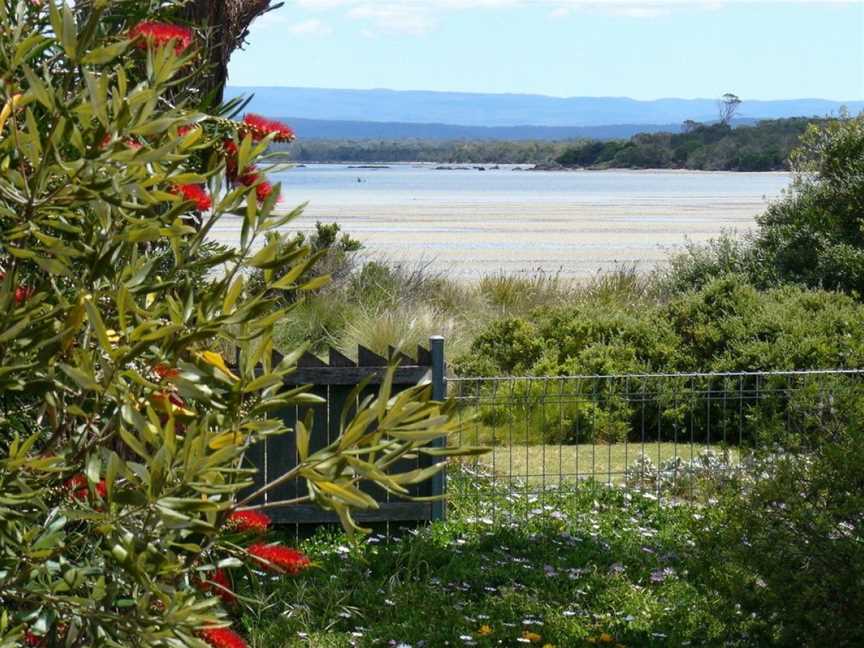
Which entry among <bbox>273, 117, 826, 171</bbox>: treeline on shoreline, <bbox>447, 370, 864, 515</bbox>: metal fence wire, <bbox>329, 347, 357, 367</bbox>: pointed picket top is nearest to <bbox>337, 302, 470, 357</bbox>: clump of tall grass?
<bbox>447, 370, 864, 515</bbox>: metal fence wire

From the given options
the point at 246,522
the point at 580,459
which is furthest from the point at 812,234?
the point at 246,522

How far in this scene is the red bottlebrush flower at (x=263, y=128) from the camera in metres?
4.05

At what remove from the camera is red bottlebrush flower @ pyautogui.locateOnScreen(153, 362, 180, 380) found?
93.8 inches

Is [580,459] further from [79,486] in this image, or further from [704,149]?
[704,149]

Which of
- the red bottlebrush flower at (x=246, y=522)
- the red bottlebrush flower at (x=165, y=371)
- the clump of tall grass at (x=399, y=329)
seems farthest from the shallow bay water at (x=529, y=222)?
the red bottlebrush flower at (x=165, y=371)

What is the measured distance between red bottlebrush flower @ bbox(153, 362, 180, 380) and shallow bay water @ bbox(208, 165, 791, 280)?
993cm

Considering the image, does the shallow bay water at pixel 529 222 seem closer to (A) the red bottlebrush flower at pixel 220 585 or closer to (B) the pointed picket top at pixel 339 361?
(B) the pointed picket top at pixel 339 361

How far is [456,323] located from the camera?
1362 cm

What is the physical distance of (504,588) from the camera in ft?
20.2

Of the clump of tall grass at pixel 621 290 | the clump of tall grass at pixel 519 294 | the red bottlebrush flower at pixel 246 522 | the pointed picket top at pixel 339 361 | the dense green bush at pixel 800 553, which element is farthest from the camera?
the clump of tall grass at pixel 519 294

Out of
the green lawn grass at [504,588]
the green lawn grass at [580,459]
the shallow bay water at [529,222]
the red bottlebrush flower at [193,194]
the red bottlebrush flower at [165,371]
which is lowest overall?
the shallow bay water at [529,222]

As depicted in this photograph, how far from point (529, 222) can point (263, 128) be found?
48785 mm

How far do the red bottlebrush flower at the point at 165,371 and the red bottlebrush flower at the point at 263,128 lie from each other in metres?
1.54

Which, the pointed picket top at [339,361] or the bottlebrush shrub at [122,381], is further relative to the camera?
the pointed picket top at [339,361]
